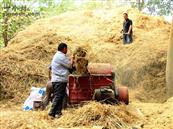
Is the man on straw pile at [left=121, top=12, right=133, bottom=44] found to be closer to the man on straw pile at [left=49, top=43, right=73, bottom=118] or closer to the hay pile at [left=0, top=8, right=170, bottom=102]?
the hay pile at [left=0, top=8, right=170, bottom=102]

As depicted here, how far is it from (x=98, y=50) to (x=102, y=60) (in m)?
0.96

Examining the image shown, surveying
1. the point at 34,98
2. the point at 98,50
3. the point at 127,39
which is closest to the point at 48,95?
the point at 34,98

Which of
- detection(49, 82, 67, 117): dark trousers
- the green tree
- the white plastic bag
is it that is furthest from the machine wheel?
the green tree

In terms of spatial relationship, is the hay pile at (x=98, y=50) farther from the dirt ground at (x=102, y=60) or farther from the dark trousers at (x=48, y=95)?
the dark trousers at (x=48, y=95)

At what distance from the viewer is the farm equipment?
991 cm

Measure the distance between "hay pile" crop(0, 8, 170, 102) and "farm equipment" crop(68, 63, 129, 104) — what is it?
143cm

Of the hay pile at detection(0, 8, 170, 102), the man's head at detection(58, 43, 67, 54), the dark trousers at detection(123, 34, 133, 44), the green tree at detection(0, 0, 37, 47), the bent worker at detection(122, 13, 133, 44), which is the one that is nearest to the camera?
the man's head at detection(58, 43, 67, 54)

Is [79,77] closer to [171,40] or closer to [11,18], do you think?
[171,40]

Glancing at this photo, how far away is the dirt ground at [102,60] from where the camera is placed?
9.24m

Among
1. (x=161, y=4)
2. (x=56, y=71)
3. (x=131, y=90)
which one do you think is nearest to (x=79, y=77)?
(x=56, y=71)

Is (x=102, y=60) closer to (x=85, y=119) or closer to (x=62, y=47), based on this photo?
(x=62, y=47)

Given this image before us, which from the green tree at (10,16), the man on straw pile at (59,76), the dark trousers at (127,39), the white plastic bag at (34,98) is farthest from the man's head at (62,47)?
the green tree at (10,16)

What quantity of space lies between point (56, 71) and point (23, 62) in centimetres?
532

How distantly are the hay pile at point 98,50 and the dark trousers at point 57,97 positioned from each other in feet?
6.62
